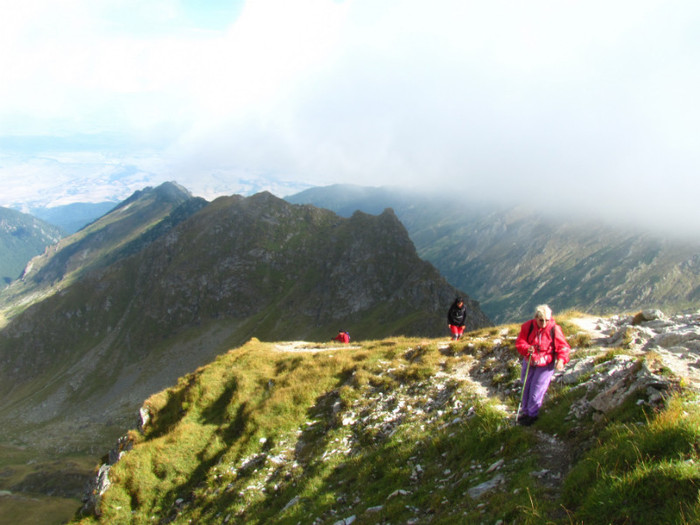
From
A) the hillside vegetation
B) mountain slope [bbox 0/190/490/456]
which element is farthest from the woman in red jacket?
mountain slope [bbox 0/190/490/456]

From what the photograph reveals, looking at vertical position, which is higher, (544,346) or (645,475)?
(544,346)

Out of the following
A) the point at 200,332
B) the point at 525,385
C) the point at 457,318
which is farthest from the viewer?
the point at 200,332

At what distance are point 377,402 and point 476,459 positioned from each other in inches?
304

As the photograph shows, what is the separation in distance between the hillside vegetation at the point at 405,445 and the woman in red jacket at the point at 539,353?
0.51 m

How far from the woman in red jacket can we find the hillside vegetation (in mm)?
506

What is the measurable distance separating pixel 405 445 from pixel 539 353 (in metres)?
5.80

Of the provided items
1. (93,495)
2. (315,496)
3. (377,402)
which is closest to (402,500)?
(315,496)

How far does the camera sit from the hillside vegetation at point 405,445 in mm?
6863

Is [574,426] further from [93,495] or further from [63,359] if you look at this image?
[63,359]

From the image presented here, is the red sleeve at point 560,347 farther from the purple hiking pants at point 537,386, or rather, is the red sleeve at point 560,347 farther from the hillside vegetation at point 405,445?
the hillside vegetation at point 405,445

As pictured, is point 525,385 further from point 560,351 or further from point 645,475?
point 645,475

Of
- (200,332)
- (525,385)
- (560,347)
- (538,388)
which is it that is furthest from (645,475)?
(200,332)

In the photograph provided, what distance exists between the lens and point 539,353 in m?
10.8

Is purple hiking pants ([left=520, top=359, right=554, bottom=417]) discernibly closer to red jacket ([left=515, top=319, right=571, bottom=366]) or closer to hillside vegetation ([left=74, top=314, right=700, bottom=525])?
red jacket ([left=515, top=319, right=571, bottom=366])
